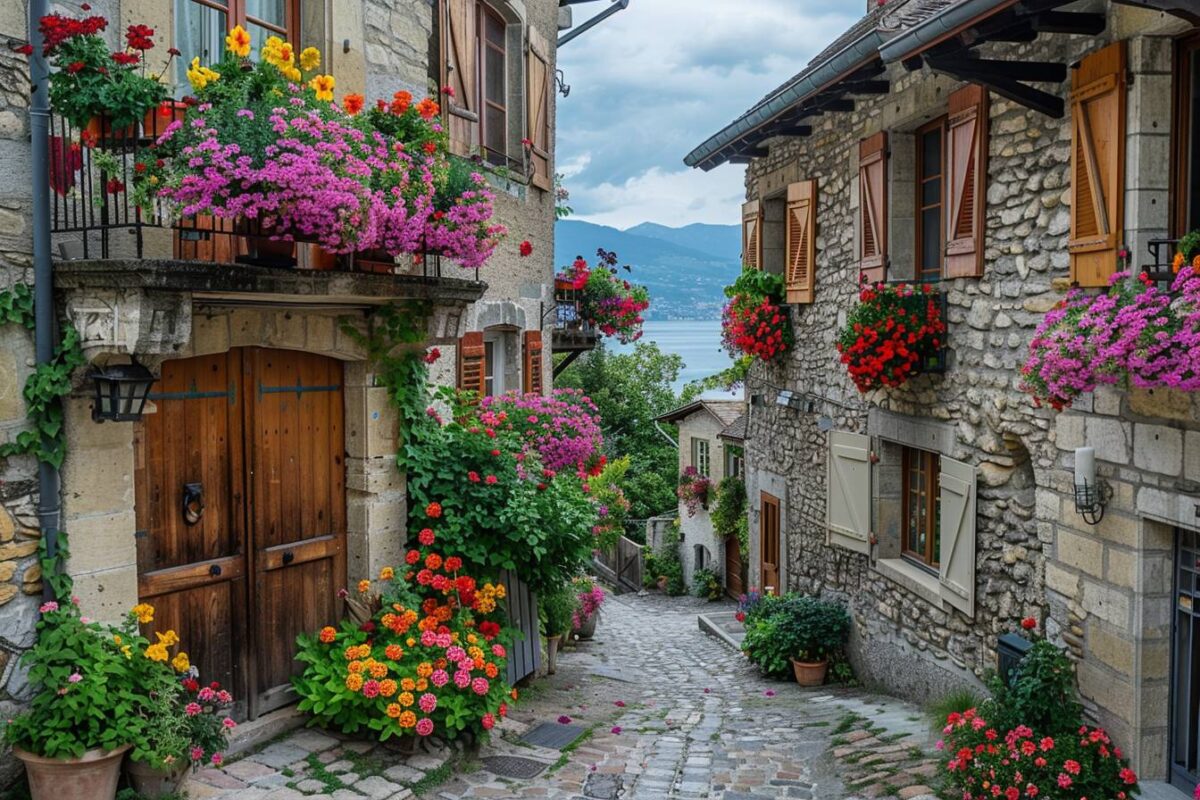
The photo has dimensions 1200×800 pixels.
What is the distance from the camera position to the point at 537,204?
989cm

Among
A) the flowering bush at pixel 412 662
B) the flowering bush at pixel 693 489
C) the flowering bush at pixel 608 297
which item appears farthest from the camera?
the flowering bush at pixel 693 489

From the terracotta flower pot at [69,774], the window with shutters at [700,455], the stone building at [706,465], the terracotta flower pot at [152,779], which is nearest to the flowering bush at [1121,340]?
the terracotta flower pot at [152,779]

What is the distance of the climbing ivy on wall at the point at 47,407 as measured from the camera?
4.50 metres

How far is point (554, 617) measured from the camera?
9.04m

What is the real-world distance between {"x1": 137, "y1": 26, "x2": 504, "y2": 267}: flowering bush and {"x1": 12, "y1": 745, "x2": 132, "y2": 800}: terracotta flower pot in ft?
7.86

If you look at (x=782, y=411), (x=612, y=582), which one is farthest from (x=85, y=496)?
(x=612, y=582)

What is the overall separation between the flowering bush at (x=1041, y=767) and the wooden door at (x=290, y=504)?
378 cm

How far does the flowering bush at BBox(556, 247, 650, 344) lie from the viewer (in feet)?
37.0

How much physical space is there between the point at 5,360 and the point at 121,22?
171cm

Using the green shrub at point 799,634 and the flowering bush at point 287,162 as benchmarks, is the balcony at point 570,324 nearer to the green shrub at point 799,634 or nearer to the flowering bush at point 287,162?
the green shrub at point 799,634

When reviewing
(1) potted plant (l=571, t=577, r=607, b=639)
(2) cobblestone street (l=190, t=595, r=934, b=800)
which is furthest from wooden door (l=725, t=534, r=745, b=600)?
(2) cobblestone street (l=190, t=595, r=934, b=800)

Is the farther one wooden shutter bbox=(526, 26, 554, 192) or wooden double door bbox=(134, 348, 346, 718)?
wooden shutter bbox=(526, 26, 554, 192)

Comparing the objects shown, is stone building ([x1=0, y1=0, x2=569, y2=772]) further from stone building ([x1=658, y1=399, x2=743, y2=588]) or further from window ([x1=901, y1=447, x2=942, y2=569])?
stone building ([x1=658, y1=399, x2=743, y2=588])

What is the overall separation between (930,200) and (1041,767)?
449 centimetres
